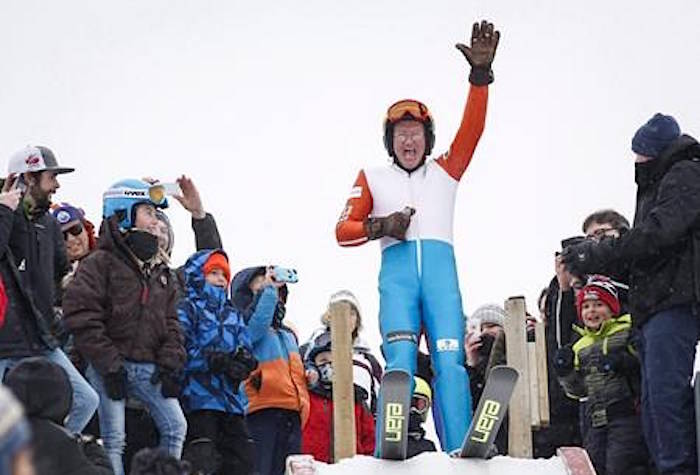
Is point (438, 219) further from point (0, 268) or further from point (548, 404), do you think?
point (0, 268)

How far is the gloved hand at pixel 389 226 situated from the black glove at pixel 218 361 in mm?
1165

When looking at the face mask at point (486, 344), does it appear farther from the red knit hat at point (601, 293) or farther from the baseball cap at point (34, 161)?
the baseball cap at point (34, 161)

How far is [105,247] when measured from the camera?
798 cm

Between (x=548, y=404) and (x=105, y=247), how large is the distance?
296 centimetres

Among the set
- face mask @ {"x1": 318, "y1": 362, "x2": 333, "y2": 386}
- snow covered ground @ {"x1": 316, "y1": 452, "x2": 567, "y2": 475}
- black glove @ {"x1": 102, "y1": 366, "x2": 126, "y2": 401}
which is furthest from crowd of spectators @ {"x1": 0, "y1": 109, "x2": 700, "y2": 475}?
snow covered ground @ {"x1": 316, "y1": 452, "x2": 567, "y2": 475}

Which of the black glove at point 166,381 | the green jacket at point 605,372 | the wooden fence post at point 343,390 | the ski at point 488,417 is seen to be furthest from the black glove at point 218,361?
the green jacket at point 605,372

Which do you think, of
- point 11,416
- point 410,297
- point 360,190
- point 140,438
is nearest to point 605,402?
point 410,297

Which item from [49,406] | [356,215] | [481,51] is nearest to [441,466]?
[356,215]

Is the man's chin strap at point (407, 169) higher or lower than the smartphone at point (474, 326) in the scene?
higher

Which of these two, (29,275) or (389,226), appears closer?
(29,275)

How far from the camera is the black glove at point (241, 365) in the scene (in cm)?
814

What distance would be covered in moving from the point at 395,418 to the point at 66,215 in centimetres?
300

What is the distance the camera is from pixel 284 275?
9.27 m

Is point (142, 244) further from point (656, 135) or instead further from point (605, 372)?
point (656, 135)
